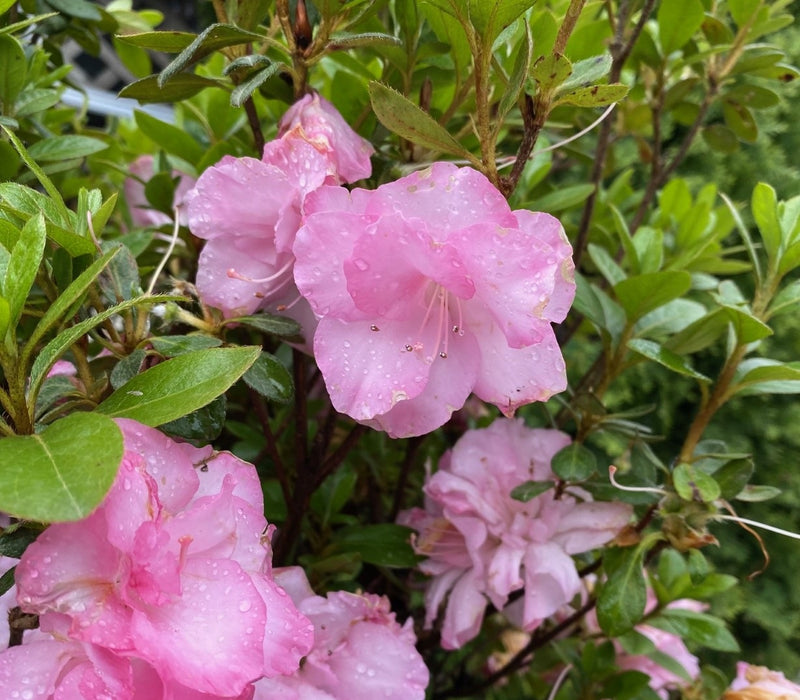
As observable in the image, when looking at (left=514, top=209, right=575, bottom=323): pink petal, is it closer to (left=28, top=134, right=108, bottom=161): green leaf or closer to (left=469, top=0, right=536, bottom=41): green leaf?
(left=469, top=0, right=536, bottom=41): green leaf

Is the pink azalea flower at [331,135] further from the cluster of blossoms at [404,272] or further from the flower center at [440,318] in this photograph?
the flower center at [440,318]

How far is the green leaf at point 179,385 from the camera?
0.43m

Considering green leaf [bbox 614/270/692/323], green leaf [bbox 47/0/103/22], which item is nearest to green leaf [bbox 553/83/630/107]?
green leaf [bbox 614/270/692/323]

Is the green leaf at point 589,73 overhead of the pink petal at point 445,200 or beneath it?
overhead

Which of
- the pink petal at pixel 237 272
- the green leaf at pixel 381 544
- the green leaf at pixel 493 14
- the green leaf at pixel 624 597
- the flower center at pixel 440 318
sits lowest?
the green leaf at pixel 381 544

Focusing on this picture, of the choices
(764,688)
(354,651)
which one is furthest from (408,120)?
(764,688)

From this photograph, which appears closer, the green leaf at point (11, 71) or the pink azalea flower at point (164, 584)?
the pink azalea flower at point (164, 584)

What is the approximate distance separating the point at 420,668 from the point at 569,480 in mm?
214

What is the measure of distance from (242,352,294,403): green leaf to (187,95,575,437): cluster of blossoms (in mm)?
60

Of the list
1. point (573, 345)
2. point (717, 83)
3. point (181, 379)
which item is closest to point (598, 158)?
point (717, 83)

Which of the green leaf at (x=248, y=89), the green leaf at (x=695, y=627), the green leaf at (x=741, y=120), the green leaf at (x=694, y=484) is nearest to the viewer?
the green leaf at (x=248, y=89)

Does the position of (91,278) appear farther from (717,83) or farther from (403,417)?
(717,83)

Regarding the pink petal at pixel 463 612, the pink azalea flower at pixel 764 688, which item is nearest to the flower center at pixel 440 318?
the pink petal at pixel 463 612

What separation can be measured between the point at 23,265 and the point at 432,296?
0.86 feet
